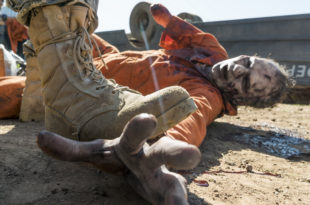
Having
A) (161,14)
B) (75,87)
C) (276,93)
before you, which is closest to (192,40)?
(161,14)

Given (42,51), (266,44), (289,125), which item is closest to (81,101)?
(42,51)

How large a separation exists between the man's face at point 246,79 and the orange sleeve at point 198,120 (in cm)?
17

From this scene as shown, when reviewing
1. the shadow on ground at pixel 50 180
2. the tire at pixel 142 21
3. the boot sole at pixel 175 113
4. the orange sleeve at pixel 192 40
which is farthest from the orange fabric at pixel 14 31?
the boot sole at pixel 175 113

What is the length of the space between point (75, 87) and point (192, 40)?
1486 millimetres

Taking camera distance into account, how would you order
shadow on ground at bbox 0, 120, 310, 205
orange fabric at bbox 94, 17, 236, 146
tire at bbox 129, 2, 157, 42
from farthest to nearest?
tire at bbox 129, 2, 157, 42, orange fabric at bbox 94, 17, 236, 146, shadow on ground at bbox 0, 120, 310, 205

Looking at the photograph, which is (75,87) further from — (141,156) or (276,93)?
(276,93)

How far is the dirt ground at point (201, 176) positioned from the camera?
77 cm

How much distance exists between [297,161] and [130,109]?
48.7 inches

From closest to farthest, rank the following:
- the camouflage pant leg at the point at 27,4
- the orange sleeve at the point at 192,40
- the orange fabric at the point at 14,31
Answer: the camouflage pant leg at the point at 27,4 → the orange sleeve at the point at 192,40 → the orange fabric at the point at 14,31

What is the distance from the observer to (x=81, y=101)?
967mm

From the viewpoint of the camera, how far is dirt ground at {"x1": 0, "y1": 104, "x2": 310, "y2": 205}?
2.54ft

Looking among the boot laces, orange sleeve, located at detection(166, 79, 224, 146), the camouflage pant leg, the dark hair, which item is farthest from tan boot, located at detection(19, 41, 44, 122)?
the dark hair

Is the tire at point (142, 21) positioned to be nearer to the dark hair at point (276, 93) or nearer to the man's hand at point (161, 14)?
the man's hand at point (161, 14)

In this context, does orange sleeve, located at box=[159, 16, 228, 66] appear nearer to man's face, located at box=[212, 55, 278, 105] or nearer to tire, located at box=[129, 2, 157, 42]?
man's face, located at box=[212, 55, 278, 105]
